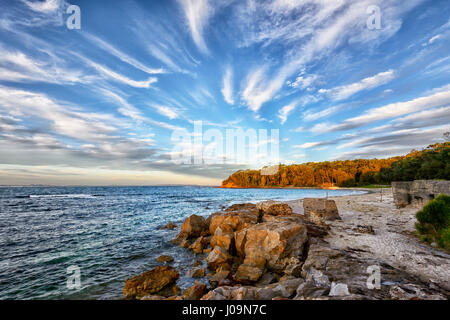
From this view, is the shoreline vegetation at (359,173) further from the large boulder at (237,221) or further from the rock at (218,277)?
the rock at (218,277)

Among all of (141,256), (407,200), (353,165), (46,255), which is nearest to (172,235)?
(141,256)

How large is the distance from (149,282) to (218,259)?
3.03 meters

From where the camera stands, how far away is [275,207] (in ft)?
45.4

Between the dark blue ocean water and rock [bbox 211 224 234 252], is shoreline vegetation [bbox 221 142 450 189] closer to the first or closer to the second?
rock [bbox 211 224 234 252]

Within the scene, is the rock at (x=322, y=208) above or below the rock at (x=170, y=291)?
above

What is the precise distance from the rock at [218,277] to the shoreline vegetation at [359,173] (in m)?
32.8

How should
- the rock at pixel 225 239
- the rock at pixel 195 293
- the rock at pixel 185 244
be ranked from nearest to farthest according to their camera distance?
the rock at pixel 195 293, the rock at pixel 225 239, the rock at pixel 185 244

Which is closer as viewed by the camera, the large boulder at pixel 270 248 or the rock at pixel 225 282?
the rock at pixel 225 282

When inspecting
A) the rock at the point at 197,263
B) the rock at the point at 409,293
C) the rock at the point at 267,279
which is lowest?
the rock at the point at 197,263

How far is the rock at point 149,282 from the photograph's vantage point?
6.75m

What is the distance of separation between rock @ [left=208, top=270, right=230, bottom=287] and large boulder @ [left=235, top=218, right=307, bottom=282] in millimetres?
467

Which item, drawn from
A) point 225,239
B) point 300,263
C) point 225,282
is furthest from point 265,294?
point 225,239

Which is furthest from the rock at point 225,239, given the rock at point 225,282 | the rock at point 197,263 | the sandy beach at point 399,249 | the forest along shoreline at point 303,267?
the sandy beach at point 399,249
